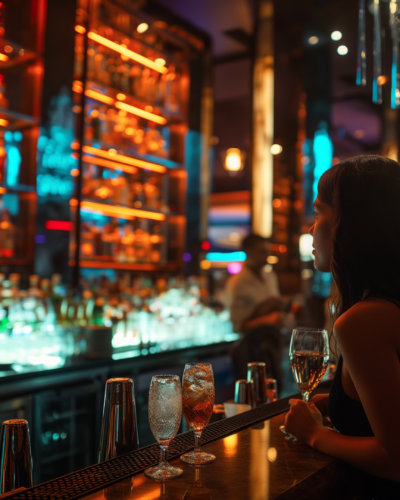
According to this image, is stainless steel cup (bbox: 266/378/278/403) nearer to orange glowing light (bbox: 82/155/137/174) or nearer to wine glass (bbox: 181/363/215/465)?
wine glass (bbox: 181/363/215/465)

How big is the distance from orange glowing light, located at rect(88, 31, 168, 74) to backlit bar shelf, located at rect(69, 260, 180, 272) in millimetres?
1876

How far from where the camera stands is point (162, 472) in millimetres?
894

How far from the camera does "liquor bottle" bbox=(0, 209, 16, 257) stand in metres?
3.73

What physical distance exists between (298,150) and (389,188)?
17.4ft

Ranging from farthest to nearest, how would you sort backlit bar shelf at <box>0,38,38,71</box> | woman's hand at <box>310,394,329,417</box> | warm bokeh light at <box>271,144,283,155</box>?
warm bokeh light at <box>271,144,283,155</box>
backlit bar shelf at <box>0,38,38,71</box>
woman's hand at <box>310,394,329,417</box>

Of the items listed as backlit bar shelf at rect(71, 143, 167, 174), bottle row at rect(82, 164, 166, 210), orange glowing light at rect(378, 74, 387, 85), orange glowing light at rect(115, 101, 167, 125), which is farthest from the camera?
orange glowing light at rect(115, 101, 167, 125)

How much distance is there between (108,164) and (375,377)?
3975mm

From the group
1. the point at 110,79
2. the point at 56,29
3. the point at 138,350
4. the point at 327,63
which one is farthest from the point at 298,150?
the point at 138,350

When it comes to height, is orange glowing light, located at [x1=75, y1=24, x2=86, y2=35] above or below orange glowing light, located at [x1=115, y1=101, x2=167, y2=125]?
above

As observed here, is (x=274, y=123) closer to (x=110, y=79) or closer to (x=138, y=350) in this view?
(x=110, y=79)

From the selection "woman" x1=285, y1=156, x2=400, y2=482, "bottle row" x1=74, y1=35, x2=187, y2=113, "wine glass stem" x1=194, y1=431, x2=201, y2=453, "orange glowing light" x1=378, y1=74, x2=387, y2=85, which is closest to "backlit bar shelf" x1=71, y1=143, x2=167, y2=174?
"bottle row" x1=74, y1=35, x2=187, y2=113

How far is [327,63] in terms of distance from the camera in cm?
570

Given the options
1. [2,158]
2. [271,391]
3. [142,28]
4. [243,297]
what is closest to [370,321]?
[271,391]

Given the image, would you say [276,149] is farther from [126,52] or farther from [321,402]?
[321,402]
